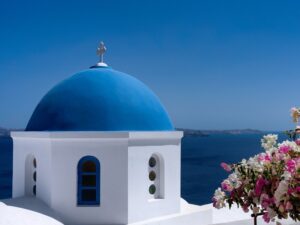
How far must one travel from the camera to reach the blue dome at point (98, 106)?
324 inches

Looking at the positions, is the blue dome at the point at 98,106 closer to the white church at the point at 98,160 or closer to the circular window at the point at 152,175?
the white church at the point at 98,160

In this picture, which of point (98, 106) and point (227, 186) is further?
point (98, 106)

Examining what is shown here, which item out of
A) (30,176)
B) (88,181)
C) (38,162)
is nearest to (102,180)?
(88,181)

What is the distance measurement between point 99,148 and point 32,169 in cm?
211

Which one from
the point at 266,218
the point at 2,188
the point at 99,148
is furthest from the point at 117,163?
the point at 2,188

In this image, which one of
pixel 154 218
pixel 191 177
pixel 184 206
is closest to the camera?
pixel 154 218

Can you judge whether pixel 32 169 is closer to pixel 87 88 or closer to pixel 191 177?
pixel 87 88

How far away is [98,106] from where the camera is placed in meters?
8.36

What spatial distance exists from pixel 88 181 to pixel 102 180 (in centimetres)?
36

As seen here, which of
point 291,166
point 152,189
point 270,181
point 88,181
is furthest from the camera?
point 152,189

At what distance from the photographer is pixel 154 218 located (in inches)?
332

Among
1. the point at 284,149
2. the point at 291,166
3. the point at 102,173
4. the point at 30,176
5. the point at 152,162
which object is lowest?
the point at 30,176

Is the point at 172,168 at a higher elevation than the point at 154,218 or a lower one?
higher

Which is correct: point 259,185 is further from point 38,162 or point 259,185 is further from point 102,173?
point 38,162
